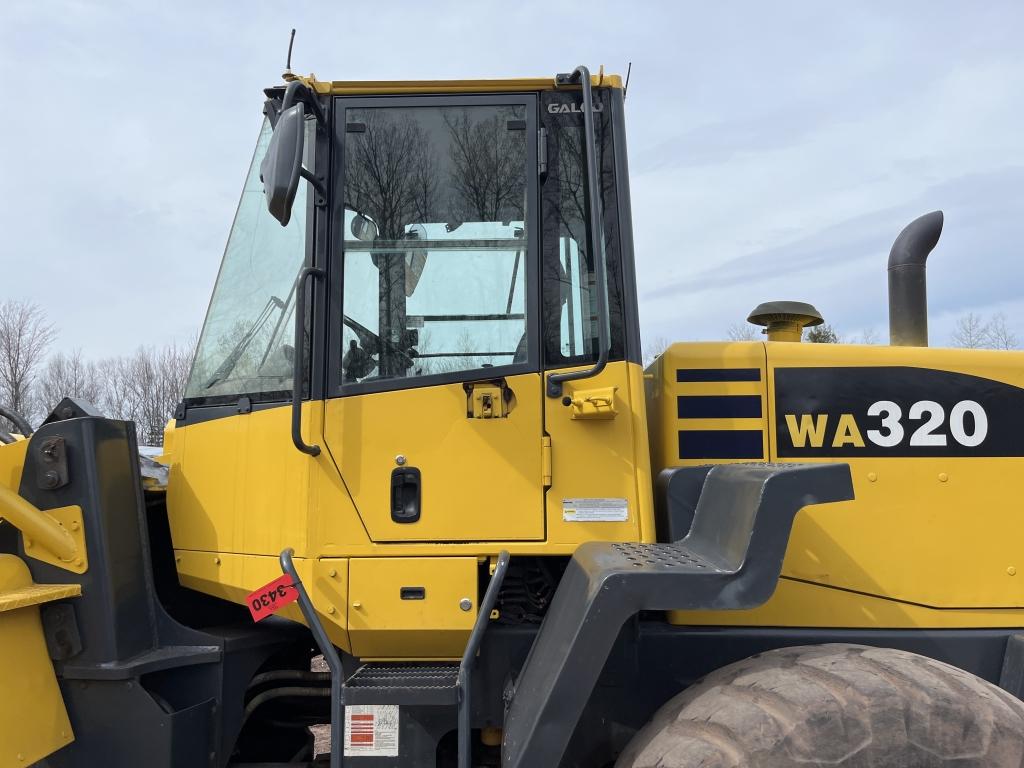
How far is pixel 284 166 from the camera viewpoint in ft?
7.63

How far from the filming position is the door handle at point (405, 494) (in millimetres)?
2604

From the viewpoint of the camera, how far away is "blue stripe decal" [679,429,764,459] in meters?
2.83

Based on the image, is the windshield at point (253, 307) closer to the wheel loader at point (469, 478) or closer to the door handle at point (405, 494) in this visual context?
the wheel loader at point (469, 478)

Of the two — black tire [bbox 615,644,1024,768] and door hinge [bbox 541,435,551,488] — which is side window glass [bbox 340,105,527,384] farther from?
black tire [bbox 615,644,1024,768]

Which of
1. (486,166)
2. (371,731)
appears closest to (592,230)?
(486,166)

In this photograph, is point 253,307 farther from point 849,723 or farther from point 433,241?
point 849,723

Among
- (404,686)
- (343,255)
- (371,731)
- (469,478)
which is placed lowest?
(371,731)

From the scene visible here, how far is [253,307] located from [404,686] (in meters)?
1.50

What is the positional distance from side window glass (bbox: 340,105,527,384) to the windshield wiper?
0.40 meters

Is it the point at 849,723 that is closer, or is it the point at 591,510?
the point at 849,723

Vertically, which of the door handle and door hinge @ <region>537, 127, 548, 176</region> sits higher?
door hinge @ <region>537, 127, 548, 176</region>

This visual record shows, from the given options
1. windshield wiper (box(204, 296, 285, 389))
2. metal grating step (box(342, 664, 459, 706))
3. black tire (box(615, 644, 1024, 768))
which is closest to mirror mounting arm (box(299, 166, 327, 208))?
windshield wiper (box(204, 296, 285, 389))

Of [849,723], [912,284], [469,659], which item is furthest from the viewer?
[912,284]

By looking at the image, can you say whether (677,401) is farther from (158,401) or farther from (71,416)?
(158,401)
